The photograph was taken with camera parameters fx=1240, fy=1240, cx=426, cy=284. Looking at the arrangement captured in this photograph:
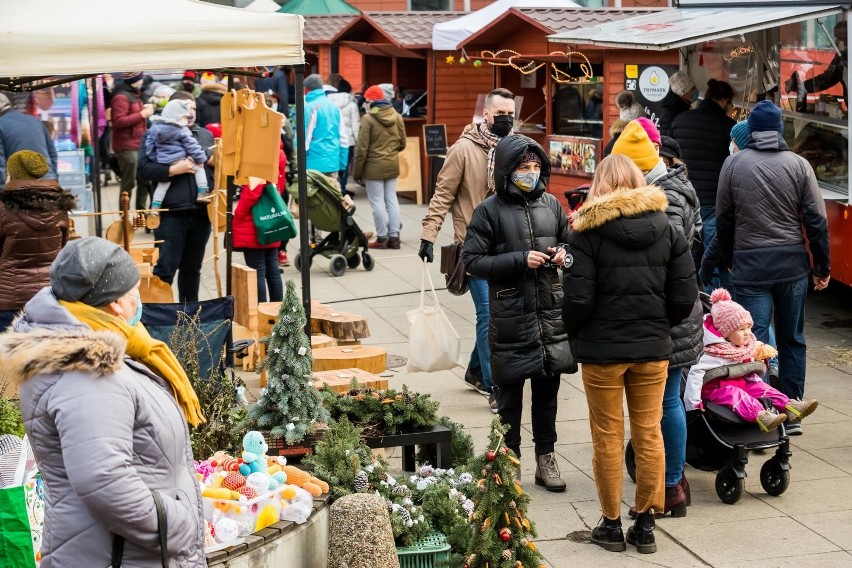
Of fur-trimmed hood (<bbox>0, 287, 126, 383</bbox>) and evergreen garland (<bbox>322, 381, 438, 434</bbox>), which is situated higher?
fur-trimmed hood (<bbox>0, 287, 126, 383</bbox>)

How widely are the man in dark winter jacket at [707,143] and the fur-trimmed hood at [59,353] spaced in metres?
7.65

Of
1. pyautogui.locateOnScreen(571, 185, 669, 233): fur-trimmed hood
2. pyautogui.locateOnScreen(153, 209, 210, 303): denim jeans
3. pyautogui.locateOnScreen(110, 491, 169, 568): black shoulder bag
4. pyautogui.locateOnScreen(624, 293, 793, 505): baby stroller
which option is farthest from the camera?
pyautogui.locateOnScreen(153, 209, 210, 303): denim jeans

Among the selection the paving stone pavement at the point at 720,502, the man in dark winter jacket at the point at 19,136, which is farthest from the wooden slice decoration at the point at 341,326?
the man in dark winter jacket at the point at 19,136

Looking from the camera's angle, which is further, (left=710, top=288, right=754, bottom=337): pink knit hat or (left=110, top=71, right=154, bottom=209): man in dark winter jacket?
(left=110, top=71, right=154, bottom=209): man in dark winter jacket

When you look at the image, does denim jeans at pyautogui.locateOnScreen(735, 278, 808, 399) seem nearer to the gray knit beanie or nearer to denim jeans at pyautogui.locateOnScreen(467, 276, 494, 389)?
denim jeans at pyautogui.locateOnScreen(467, 276, 494, 389)

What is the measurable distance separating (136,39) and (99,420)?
3.34m

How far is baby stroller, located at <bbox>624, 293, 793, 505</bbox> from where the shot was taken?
6.32m

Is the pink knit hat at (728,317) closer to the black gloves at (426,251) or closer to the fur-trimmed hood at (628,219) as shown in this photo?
the fur-trimmed hood at (628,219)

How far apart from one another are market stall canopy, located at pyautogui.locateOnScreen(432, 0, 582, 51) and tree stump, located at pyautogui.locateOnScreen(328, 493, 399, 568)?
1277cm

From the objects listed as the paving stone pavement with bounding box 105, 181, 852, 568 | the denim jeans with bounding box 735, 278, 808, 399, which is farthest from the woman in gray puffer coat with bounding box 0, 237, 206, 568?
the denim jeans with bounding box 735, 278, 808, 399

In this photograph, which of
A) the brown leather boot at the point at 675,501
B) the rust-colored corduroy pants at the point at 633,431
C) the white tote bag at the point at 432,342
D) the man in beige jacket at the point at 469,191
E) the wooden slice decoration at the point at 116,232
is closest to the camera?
the rust-colored corduroy pants at the point at 633,431

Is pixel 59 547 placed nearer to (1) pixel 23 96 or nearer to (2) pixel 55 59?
(2) pixel 55 59

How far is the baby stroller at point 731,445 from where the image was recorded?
249 inches

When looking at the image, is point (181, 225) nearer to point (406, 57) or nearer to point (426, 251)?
point (426, 251)
